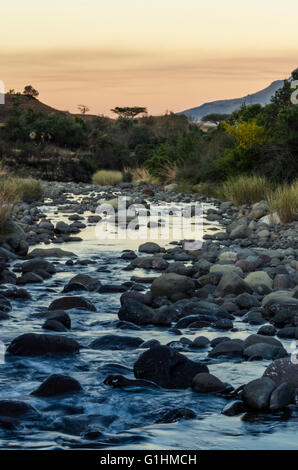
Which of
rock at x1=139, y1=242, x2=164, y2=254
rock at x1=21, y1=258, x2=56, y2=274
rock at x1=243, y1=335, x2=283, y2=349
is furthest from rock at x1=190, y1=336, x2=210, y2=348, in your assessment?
rock at x1=139, y1=242, x2=164, y2=254

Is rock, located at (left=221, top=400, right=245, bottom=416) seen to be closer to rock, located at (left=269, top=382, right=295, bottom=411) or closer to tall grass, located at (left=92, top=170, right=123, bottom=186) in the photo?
rock, located at (left=269, top=382, right=295, bottom=411)

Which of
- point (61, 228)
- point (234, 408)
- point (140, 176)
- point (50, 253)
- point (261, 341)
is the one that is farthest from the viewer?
point (140, 176)

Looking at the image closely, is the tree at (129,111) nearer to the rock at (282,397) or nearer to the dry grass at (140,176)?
the dry grass at (140,176)

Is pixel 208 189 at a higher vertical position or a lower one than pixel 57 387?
higher

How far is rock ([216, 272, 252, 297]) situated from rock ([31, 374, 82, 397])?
308 cm

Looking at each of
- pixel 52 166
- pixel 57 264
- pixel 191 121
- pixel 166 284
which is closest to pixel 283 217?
pixel 57 264

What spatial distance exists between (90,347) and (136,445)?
1891mm

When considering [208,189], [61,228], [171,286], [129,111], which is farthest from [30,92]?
[171,286]

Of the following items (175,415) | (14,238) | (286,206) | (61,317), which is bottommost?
(175,415)

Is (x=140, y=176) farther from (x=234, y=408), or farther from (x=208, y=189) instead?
(x=234, y=408)

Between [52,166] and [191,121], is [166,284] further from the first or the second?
[191,121]

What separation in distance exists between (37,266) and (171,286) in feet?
7.64

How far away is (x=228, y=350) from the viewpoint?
5402 millimetres

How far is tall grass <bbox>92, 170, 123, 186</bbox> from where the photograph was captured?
30.8m
